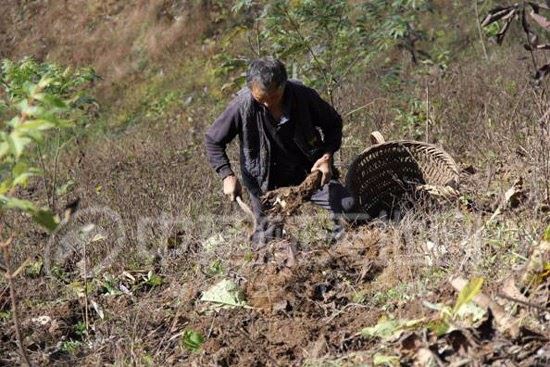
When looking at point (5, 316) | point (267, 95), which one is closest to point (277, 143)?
point (267, 95)

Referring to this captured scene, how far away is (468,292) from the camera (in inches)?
112

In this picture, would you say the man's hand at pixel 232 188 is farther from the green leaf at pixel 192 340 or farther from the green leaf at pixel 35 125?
the green leaf at pixel 35 125

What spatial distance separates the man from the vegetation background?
282 millimetres

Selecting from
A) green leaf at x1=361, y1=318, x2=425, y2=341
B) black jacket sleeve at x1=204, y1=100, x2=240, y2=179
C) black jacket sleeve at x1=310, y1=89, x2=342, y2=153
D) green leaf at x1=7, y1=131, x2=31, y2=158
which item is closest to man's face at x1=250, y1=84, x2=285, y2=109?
black jacket sleeve at x1=204, y1=100, x2=240, y2=179

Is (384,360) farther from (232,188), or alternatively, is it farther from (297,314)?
(232,188)

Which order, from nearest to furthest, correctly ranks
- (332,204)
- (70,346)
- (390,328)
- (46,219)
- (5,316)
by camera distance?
(46,219) < (390,328) < (70,346) < (5,316) < (332,204)

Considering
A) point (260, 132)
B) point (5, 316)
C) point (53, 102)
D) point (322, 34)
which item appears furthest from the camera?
point (322, 34)

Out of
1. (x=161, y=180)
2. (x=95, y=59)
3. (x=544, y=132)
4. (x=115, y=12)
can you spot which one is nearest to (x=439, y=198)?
(x=544, y=132)

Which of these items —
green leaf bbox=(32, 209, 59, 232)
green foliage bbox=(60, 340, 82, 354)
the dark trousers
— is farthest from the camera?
the dark trousers

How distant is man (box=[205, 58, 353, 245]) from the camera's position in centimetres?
445

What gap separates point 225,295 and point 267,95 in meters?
1.12

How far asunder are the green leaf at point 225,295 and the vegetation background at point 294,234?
0.23ft

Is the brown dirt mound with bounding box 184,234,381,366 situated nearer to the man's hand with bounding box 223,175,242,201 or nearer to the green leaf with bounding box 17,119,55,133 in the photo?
the man's hand with bounding box 223,175,242,201

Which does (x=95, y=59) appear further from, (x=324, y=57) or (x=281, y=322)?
(x=281, y=322)
